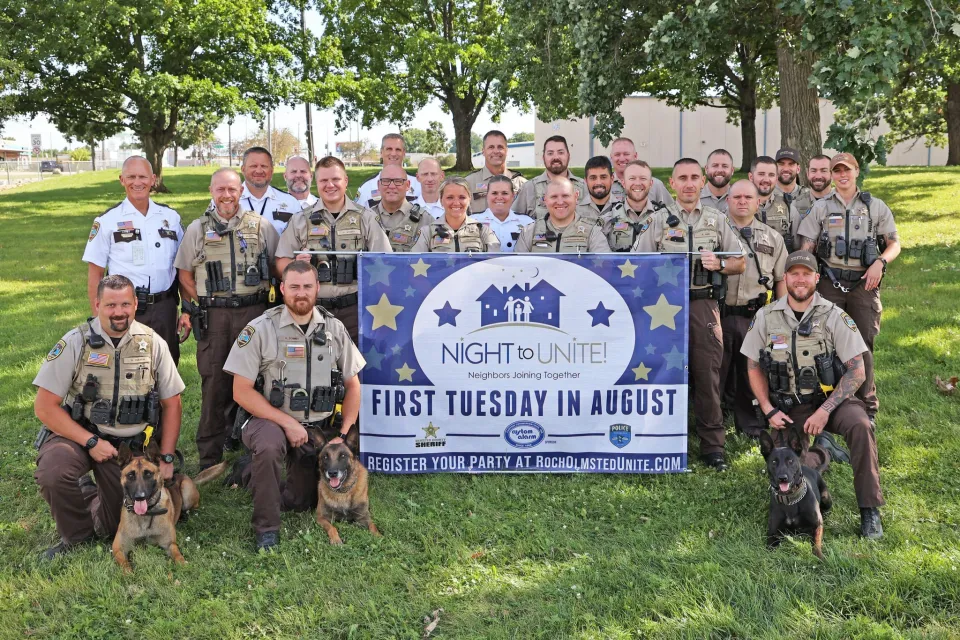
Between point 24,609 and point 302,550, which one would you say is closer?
point 24,609

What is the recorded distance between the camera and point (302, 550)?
479 cm

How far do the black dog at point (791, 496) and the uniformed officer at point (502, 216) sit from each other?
304 centimetres

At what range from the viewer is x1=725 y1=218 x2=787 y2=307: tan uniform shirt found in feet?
20.6

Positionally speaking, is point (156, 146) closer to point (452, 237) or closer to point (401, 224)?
point (401, 224)

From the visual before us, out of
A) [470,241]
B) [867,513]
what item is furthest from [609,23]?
[867,513]

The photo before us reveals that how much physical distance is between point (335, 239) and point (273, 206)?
3.77ft

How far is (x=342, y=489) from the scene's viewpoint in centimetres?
500

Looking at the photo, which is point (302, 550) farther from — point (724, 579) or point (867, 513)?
point (867, 513)

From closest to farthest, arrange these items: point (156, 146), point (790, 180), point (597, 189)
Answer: point (597, 189)
point (790, 180)
point (156, 146)

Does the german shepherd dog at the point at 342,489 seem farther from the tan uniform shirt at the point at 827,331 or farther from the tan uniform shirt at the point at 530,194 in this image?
the tan uniform shirt at the point at 530,194

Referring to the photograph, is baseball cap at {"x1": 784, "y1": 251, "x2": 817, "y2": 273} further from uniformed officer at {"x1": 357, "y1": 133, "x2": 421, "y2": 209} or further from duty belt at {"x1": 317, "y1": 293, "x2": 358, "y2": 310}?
uniformed officer at {"x1": 357, "y1": 133, "x2": 421, "y2": 209}

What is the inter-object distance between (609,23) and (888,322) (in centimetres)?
705

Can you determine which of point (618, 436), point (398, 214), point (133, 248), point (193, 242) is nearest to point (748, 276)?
point (618, 436)

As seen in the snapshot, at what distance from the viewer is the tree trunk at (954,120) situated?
28250mm
